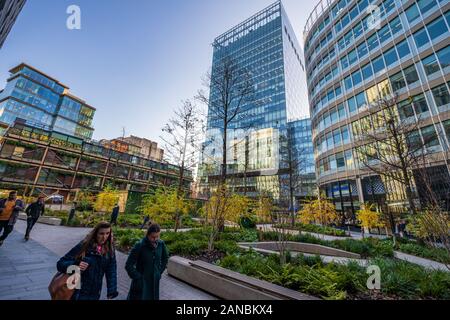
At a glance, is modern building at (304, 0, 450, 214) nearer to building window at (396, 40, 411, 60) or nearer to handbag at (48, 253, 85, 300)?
building window at (396, 40, 411, 60)

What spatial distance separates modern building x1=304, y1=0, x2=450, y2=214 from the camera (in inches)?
683

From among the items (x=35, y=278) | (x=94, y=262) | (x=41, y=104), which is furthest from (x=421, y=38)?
(x=41, y=104)

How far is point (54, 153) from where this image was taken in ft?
112

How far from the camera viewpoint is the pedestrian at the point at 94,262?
234 cm

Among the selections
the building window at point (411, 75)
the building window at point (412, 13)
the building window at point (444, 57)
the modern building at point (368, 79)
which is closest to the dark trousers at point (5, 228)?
the modern building at point (368, 79)

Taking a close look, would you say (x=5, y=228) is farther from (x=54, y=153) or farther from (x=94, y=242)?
(x=54, y=153)

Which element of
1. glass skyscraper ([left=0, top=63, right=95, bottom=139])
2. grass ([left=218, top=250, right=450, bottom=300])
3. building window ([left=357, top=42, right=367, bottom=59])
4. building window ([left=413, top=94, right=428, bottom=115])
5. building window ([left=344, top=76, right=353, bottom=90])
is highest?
glass skyscraper ([left=0, top=63, right=95, bottom=139])

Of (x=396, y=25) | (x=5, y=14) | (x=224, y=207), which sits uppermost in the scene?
(x=396, y=25)

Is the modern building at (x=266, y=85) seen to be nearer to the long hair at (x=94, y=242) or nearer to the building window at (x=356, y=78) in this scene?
the building window at (x=356, y=78)

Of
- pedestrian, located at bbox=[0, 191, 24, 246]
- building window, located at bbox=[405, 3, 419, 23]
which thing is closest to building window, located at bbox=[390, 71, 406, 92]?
building window, located at bbox=[405, 3, 419, 23]

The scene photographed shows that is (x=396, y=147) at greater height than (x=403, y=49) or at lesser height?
lesser

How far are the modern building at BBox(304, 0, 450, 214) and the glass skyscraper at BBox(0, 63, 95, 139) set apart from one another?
55.1 meters

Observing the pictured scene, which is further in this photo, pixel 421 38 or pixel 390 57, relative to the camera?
pixel 390 57

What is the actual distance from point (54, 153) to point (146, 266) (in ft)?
144
